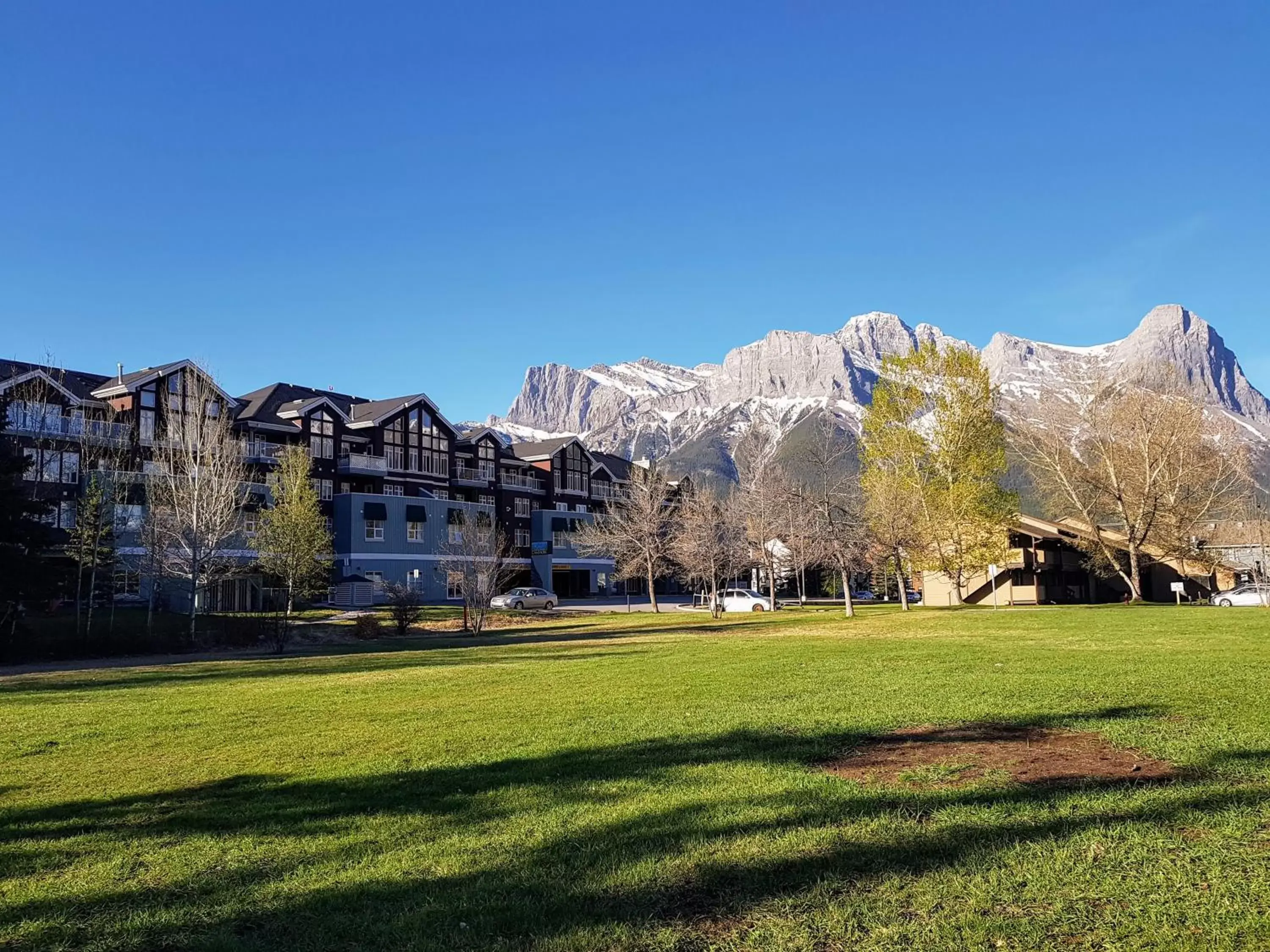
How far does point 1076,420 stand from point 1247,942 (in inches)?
1824

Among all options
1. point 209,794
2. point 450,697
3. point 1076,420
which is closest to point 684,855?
point 209,794

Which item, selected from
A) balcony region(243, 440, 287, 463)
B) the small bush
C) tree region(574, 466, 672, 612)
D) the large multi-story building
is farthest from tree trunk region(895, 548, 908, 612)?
balcony region(243, 440, 287, 463)

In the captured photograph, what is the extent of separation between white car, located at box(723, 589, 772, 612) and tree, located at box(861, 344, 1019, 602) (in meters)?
10.7

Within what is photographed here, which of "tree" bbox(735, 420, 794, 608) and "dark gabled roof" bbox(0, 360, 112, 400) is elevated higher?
"dark gabled roof" bbox(0, 360, 112, 400)

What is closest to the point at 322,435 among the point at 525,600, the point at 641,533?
the point at 525,600

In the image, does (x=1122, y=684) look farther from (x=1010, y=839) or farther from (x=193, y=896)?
(x=193, y=896)

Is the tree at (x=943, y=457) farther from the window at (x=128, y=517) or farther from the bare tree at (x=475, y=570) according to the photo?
the window at (x=128, y=517)

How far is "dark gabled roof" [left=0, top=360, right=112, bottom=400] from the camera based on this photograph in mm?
47625

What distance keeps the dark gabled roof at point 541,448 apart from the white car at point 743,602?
1235 inches

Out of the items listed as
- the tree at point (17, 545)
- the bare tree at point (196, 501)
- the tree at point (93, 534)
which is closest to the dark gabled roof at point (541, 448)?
the bare tree at point (196, 501)

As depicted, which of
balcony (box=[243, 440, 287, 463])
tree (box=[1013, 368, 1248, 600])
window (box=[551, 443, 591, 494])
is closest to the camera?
tree (box=[1013, 368, 1248, 600])

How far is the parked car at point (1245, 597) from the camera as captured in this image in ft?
153

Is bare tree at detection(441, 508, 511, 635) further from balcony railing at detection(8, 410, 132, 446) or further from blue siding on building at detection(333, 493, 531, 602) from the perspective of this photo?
balcony railing at detection(8, 410, 132, 446)

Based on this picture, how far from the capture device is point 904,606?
150 feet
